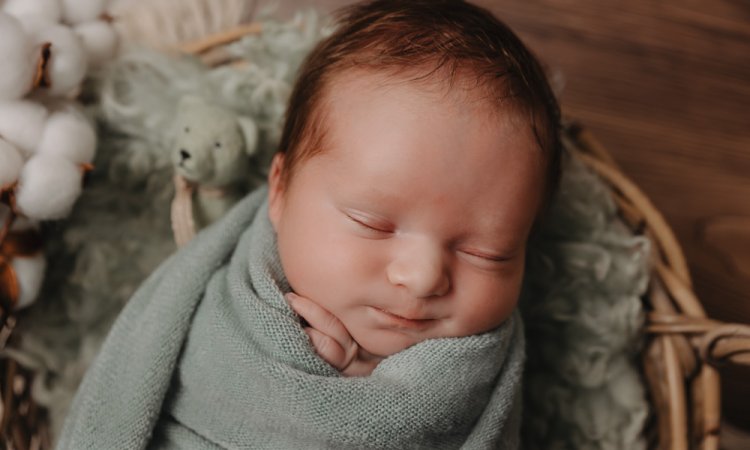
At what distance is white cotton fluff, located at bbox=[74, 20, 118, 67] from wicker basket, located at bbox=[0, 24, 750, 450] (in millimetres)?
349

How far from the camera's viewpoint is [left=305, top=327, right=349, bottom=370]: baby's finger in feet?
2.89

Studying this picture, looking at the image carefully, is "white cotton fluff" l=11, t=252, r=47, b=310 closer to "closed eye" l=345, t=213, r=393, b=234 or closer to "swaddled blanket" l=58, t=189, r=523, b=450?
"swaddled blanket" l=58, t=189, r=523, b=450

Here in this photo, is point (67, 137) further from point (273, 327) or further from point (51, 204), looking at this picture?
point (273, 327)

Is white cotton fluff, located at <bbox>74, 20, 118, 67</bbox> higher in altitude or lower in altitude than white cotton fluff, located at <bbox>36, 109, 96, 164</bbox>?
higher

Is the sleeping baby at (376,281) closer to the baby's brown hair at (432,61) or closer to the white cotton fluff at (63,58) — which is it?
the baby's brown hair at (432,61)

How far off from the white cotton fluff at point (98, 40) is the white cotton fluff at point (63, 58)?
7cm

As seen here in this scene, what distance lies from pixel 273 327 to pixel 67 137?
0.40m

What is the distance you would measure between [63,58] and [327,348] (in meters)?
0.54

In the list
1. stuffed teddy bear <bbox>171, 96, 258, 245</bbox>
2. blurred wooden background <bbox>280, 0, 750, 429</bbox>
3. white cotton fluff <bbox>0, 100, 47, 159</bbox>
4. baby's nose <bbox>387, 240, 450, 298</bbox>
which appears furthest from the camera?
blurred wooden background <bbox>280, 0, 750, 429</bbox>

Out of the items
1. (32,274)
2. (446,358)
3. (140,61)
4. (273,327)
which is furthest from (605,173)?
(32,274)

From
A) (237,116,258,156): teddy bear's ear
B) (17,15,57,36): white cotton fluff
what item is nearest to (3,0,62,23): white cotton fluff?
(17,15,57,36): white cotton fluff

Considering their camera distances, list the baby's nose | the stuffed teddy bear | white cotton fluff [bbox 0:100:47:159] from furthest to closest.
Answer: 1. the stuffed teddy bear
2. white cotton fluff [bbox 0:100:47:159]
3. the baby's nose

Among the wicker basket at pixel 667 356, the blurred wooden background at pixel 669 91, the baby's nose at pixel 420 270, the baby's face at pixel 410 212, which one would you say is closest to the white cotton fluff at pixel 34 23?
the wicker basket at pixel 667 356

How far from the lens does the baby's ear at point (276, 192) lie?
0.97 meters
